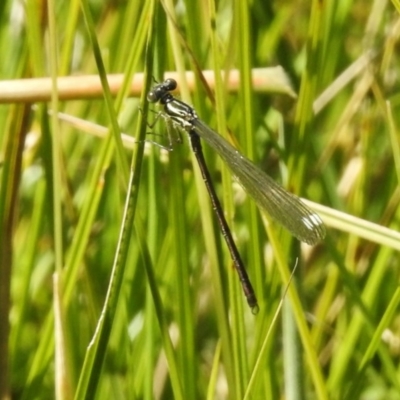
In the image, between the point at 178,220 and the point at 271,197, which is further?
the point at 271,197

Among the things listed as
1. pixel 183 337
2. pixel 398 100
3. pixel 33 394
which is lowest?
pixel 33 394

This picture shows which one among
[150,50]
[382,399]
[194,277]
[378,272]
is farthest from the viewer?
[382,399]

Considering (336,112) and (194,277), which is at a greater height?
(336,112)

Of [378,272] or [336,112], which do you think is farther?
[336,112]

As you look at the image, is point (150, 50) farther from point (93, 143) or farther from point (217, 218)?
point (93, 143)

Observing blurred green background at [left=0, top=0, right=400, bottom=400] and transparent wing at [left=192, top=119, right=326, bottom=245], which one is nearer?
blurred green background at [left=0, top=0, right=400, bottom=400]

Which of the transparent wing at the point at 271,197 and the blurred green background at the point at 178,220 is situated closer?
the blurred green background at the point at 178,220

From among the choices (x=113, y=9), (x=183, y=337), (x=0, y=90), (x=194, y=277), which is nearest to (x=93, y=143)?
(x=113, y=9)

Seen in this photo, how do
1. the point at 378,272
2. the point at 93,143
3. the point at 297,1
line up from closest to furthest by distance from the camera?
1. the point at 378,272
2. the point at 93,143
3. the point at 297,1
